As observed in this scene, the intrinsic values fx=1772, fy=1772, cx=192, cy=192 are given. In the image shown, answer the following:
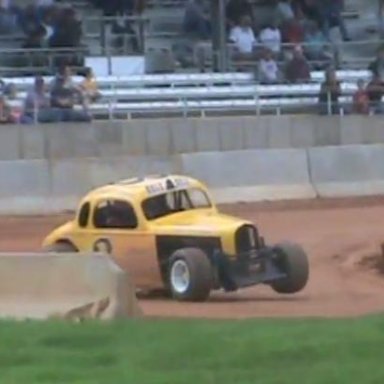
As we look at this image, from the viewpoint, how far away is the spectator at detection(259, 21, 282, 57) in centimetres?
3347

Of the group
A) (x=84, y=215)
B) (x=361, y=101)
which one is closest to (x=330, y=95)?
(x=361, y=101)

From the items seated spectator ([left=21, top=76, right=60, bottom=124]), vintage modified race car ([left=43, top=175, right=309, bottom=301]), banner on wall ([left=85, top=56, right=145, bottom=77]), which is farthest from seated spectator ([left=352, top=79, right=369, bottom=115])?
vintage modified race car ([left=43, top=175, right=309, bottom=301])

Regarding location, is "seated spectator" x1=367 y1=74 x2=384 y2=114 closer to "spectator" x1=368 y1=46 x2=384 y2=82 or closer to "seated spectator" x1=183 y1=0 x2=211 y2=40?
"spectator" x1=368 y1=46 x2=384 y2=82

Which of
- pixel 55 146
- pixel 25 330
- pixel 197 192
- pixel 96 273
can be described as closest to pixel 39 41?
pixel 55 146

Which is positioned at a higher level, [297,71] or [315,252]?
[297,71]

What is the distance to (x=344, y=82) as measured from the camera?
32844mm

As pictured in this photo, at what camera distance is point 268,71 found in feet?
106

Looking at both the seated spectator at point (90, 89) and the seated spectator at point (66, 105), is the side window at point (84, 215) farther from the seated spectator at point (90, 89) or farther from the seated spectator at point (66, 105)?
the seated spectator at point (90, 89)

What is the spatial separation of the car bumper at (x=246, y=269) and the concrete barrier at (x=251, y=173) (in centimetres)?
887

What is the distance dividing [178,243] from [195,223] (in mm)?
308

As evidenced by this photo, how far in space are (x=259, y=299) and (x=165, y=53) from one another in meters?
15.0

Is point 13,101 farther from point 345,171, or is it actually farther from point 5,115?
point 345,171

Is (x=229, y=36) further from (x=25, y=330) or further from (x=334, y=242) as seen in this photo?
(x=25, y=330)

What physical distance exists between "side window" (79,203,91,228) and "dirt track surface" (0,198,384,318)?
1346 mm
